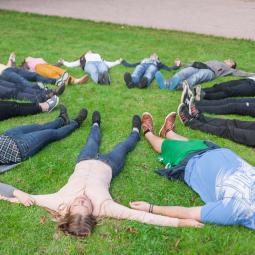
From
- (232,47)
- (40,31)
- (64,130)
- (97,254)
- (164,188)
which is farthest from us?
(40,31)

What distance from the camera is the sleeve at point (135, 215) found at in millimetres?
4562

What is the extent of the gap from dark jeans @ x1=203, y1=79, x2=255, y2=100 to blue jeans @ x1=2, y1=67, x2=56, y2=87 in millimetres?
3108

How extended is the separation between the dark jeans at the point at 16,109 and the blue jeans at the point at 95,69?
1.99 meters

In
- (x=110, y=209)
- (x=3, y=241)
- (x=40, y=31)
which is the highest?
(x=40, y=31)

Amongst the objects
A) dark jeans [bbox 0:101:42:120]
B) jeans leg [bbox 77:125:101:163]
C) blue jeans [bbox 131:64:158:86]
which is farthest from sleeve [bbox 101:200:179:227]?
blue jeans [bbox 131:64:158:86]

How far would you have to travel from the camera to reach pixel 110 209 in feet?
15.3

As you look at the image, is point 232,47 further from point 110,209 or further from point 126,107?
point 110,209

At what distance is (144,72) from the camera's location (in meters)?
9.30

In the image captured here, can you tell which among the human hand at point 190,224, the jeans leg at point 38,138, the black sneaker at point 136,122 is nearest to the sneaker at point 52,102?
the jeans leg at point 38,138

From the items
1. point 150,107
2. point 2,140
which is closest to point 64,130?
point 2,140

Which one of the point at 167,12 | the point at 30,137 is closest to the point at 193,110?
the point at 30,137

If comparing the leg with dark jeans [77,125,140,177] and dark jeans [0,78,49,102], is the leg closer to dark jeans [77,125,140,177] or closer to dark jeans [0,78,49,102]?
dark jeans [0,78,49,102]

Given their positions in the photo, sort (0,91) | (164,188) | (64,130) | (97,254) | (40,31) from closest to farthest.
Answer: (97,254) → (164,188) → (64,130) → (0,91) → (40,31)

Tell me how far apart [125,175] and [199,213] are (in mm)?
1297
